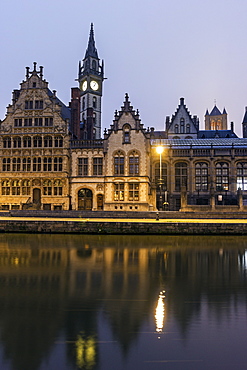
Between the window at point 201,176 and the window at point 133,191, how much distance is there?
1111 centimetres

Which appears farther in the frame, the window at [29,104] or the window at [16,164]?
the window at [29,104]

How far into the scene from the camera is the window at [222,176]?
172 ft

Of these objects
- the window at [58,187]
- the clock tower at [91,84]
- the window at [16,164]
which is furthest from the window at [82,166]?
the clock tower at [91,84]

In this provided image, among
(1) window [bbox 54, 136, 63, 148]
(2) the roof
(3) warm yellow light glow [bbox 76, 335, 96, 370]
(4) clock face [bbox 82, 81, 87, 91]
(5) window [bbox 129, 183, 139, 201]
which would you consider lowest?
(3) warm yellow light glow [bbox 76, 335, 96, 370]

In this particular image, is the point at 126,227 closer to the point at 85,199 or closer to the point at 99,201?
the point at 99,201

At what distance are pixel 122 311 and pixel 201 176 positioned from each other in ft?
149

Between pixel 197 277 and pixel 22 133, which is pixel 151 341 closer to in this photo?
pixel 197 277

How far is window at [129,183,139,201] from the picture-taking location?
48.3 meters

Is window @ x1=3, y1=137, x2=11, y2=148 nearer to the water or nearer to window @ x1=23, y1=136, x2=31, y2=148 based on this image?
window @ x1=23, y1=136, x2=31, y2=148

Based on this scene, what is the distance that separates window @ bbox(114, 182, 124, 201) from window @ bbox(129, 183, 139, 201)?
1.22 m

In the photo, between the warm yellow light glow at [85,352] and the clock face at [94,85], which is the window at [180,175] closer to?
the warm yellow light glow at [85,352]

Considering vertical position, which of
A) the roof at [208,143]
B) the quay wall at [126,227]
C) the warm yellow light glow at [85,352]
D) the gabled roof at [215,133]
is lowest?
the warm yellow light glow at [85,352]

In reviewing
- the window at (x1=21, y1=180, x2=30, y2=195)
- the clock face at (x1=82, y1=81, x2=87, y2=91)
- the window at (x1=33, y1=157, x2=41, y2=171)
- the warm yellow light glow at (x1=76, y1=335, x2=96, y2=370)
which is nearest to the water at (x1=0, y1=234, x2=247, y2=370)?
the warm yellow light glow at (x1=76, y1=335, x2=96, y2=370)

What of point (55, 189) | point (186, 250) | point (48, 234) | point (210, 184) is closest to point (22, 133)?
point (55, 189)
